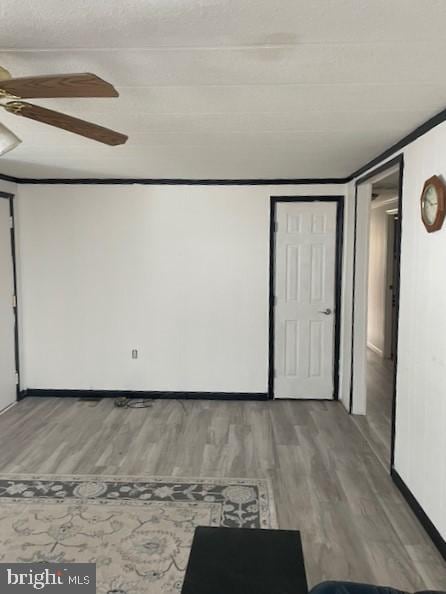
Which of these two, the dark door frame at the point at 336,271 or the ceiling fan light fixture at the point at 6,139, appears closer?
the ceiling fan light fixture at the point at 6,139

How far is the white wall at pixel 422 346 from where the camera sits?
256cm

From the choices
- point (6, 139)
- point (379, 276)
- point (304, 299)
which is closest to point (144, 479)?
point (6, 139)

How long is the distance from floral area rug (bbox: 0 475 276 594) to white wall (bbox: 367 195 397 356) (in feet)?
15.1

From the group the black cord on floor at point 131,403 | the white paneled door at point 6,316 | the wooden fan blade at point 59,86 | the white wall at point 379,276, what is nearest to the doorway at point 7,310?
the white paneled door at point 6,316

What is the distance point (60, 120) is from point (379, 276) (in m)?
6.34

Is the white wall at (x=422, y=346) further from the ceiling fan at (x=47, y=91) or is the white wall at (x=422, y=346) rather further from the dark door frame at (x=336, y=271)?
the ceiling fan at (x=47, y=91)

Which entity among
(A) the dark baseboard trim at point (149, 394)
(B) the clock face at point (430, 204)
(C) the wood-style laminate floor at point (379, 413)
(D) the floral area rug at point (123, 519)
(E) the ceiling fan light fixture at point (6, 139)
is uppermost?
(E) the ceiling fan light fixture at point (6, 139)

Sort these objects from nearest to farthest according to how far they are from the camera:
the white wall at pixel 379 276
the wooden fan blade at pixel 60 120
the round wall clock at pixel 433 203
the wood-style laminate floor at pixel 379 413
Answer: the wooden fan blade at pixel 60 120, the round wall clock at pixel 433 203, the wood-style laminate floor at pixel 379 413, the white wall at pixel 379 276

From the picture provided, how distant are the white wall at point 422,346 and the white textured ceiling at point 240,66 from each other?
291 millimetres

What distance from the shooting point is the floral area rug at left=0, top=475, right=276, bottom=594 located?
2371 millimetres

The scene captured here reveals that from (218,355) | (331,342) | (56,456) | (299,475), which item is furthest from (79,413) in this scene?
(331,342)

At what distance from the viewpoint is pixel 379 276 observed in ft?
24.3

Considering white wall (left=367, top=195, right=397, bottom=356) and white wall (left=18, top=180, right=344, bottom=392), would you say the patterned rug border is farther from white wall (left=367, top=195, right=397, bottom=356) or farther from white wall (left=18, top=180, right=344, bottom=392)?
white wall (left=367, top=195, right=397, bottom=356)

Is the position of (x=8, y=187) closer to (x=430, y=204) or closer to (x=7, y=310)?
(x=7, y=310)
